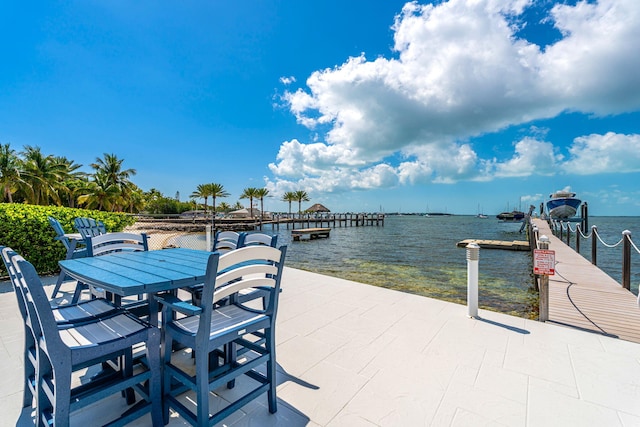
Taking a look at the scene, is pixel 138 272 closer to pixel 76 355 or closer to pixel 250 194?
pixel 76 355

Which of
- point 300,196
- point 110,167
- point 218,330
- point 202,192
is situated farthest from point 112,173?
point 218,330

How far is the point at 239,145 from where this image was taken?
16938 millimetres

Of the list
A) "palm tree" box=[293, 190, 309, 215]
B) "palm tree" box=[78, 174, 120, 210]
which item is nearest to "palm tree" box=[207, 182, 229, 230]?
"palm tree" box=[78, 174, 120, 210]

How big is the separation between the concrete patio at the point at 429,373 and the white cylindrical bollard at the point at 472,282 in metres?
0.12

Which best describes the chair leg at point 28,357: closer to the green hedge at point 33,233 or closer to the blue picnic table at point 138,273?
the blue picnic table at point 138,273

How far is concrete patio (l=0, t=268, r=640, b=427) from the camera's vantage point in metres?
1.47

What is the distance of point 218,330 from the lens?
4.31 ft

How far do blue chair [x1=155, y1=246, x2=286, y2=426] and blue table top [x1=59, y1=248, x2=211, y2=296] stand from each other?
0.37 ft

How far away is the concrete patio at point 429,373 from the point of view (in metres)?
1.47

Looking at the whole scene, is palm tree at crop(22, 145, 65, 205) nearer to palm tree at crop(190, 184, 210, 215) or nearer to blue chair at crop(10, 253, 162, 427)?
A: palm tree at crop(190, 184, 210, 215)

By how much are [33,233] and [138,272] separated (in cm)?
452

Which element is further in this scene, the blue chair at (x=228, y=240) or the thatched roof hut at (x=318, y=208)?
the thatched roof hut at (x=318, y=208)

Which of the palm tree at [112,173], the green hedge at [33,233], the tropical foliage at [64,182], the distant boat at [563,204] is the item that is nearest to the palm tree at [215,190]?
the tropical foliage at [64,182]

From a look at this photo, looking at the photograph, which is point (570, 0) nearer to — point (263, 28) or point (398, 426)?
point (263, 28)
